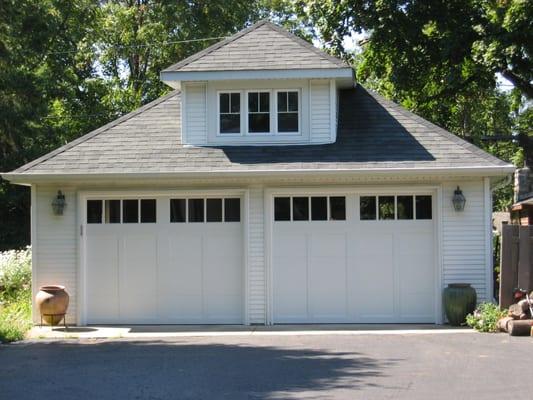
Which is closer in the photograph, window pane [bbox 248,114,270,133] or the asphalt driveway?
the asphalt driveway

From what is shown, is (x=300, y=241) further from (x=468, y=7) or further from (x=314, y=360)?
(x=468, y=7)

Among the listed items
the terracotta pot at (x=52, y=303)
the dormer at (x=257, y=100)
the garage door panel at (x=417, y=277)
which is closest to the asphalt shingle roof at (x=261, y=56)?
the dormer at (x=257, y=100)

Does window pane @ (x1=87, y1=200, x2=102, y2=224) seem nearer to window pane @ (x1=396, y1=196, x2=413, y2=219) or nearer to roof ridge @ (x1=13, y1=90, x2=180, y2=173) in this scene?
roof ridge @ (x1=13, y1=90, x2=180, y2=173)

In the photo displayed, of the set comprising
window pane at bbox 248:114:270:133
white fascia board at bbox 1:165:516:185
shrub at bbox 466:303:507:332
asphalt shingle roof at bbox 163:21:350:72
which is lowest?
shrub at bbox 466:303:507:332

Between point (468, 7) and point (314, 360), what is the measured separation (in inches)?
657

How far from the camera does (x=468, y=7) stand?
80.0ft

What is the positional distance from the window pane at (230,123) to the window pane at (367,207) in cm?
289

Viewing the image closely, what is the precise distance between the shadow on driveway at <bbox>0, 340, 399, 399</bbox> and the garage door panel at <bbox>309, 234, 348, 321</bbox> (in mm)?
2928

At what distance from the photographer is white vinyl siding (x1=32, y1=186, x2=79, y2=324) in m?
15.1

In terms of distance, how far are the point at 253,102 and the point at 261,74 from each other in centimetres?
66

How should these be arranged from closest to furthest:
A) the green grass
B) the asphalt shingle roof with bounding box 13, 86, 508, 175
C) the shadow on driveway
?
the shadow on driveway, the green grass, the asphalt shingle roof with bounding box 13, 86, 508, 175

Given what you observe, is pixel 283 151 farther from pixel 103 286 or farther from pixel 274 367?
pixel 274 367

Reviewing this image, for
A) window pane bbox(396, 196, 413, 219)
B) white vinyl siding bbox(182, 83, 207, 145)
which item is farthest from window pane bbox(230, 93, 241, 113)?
window pane bbox(396, 196, 413, 219)

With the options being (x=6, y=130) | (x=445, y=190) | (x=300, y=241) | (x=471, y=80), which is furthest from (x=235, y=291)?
(x=471, y=80)
